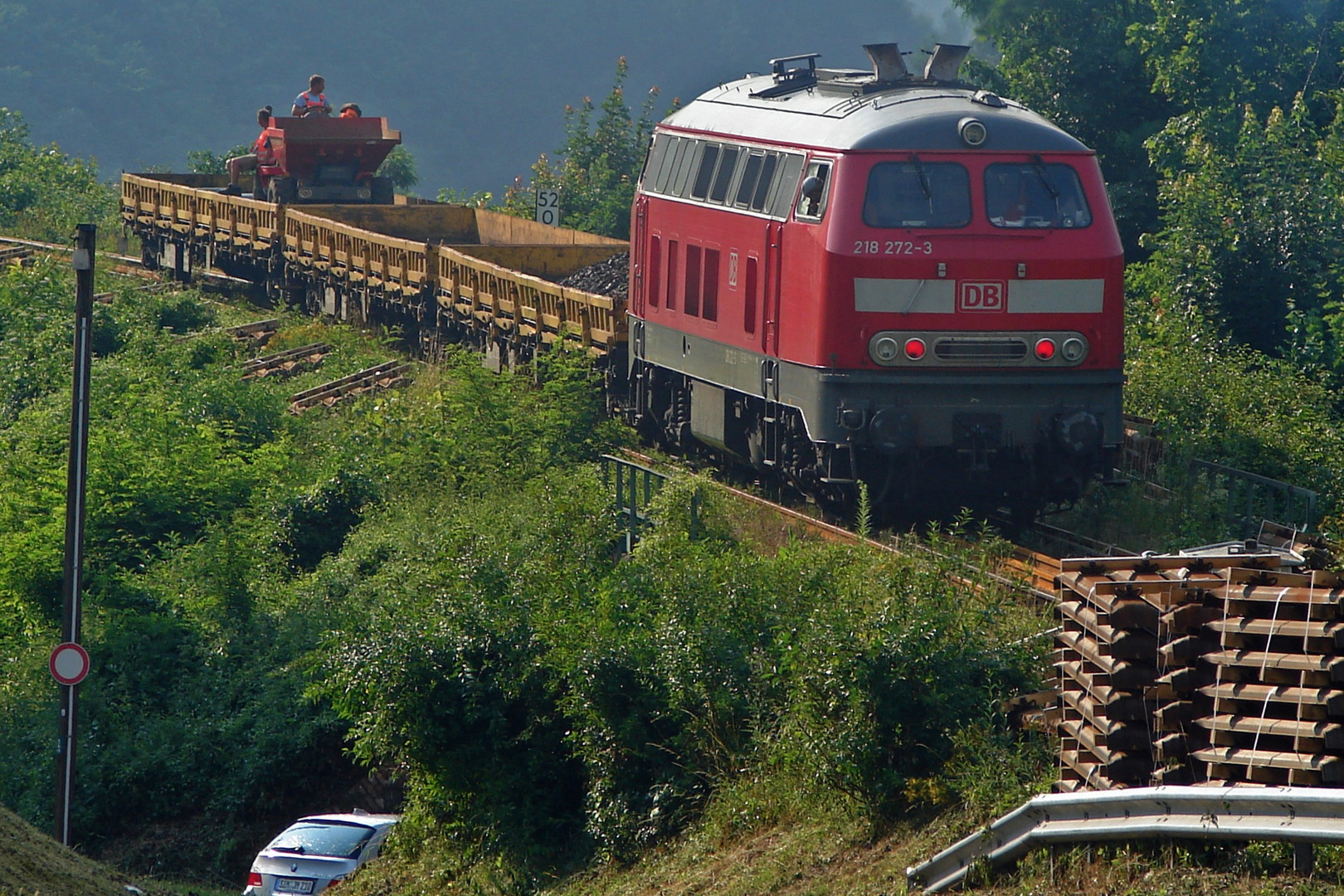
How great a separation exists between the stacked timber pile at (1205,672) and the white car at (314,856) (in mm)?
6930

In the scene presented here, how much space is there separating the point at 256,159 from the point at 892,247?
22.0m

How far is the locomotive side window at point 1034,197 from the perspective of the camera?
45.8 ft

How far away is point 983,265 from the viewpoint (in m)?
13.8

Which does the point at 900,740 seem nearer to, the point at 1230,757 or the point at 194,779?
the point at 1230,757

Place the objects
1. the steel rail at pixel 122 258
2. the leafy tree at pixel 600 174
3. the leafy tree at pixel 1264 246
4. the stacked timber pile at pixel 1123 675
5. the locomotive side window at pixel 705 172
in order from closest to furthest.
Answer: the stacked timber pile at pixel 1123 675, the locomotive side window at pixel 705 172, the leafy tree at pixel 1264 246, the steel rail at pixel 122 258, the leafy tree at pixel 600 174

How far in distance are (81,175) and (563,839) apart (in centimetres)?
4089

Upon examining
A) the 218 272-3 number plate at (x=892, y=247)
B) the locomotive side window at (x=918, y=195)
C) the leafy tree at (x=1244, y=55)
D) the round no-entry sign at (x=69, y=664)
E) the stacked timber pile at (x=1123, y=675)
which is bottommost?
the round no-entry sign at (x=69, y=664)

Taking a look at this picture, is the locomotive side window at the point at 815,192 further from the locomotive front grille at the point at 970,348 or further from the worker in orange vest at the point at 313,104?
the worker in orange vest at the point at 313,104

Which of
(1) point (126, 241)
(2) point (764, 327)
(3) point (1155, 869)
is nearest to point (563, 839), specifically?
(2) point (764, 327)

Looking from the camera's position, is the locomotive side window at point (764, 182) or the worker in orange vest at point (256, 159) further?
the worker in orange vest at point (256, 159)

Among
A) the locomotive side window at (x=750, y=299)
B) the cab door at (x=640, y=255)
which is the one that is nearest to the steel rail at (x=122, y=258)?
the cab door at (x=640, y=255)

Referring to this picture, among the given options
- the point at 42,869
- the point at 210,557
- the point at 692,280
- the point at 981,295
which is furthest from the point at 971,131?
the point at 210,557

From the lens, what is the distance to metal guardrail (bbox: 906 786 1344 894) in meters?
7.10

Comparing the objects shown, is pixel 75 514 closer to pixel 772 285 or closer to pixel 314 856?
pixel 314 856
